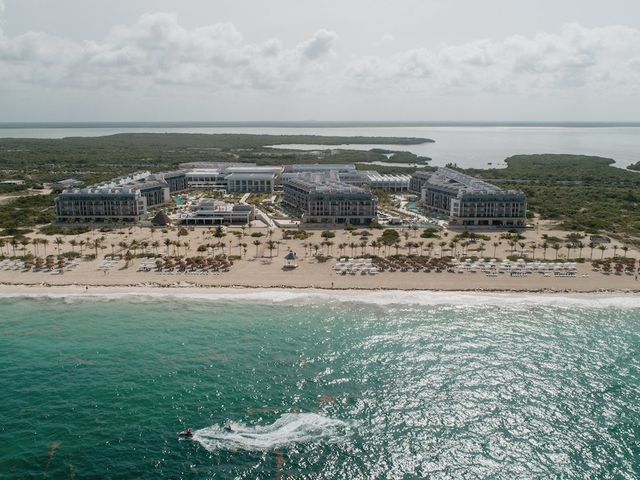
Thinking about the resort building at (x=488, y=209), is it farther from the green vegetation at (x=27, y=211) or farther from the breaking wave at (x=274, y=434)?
the green vegetation at (x=27, y=211)

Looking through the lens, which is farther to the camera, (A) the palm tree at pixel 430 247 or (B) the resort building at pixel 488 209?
(B) the resort building at pixel 488 209

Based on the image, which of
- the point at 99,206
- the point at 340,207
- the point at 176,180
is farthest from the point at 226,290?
the point at 176,180

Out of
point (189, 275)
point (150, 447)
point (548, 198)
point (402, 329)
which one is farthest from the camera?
point (548, 198)

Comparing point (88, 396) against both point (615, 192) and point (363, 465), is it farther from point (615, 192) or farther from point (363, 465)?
point (615, 192)

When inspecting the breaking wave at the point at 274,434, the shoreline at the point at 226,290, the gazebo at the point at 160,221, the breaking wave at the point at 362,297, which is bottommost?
the breaking wave at the point at 274,434

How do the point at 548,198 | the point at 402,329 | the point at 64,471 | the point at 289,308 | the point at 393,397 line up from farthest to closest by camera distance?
the point at 548,198, the point at 289,308, the point at 402,329, the point at 393,397, the point at 64,471

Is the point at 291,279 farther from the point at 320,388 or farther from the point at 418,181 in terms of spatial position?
the point at 418,181

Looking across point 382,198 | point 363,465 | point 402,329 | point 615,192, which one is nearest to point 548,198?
point 615,192

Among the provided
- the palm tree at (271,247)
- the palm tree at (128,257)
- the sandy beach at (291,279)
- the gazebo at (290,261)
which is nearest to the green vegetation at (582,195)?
the sandy beach at (291,279)
